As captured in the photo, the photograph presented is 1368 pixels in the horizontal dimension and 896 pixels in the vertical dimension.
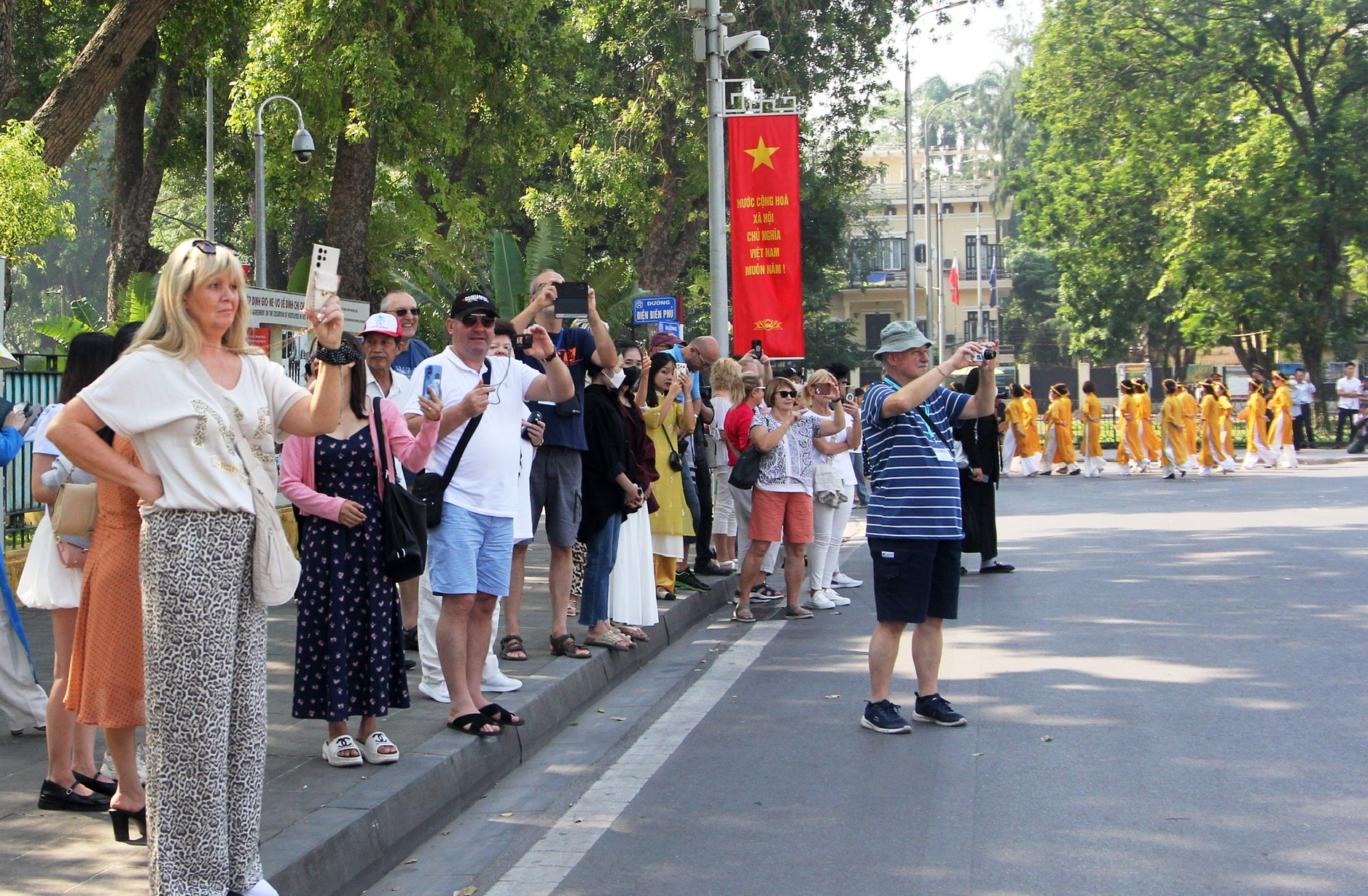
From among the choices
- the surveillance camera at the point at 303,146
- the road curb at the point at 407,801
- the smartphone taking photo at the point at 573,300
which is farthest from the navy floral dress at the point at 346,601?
the surveillance camera at the point at 303,146

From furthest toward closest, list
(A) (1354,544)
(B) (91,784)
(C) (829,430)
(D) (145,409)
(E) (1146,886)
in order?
1. (A) (1354,544)
2. (C) (829,430)
3. (B) (91,784)
4. (E) (1146,886)
5. (D) (145,409)

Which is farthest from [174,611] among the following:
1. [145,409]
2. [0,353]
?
[0,353]

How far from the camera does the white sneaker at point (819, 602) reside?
35.6 ft

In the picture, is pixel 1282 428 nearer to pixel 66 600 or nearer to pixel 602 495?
pixel 602 495

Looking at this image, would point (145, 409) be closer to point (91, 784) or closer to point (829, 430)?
point (91, 784)

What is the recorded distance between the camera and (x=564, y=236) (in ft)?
82.1

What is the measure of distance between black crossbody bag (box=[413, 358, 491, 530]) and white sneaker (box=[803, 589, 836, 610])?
17.2ft

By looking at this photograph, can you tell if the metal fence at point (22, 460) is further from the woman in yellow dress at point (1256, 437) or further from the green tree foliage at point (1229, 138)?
the green tree foliage at point (1229, 138)

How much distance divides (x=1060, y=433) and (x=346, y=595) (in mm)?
23082

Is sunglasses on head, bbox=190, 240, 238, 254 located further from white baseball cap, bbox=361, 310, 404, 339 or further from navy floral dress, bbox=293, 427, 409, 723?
white baseball cap, bbox=361, 310, 404, 339

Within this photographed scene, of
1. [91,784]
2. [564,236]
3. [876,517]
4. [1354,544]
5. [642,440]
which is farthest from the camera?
[564,236]

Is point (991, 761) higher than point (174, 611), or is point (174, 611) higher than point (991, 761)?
point (174, 611)

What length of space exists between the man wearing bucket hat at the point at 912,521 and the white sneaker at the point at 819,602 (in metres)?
4.07

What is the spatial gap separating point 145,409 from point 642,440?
505 cm
